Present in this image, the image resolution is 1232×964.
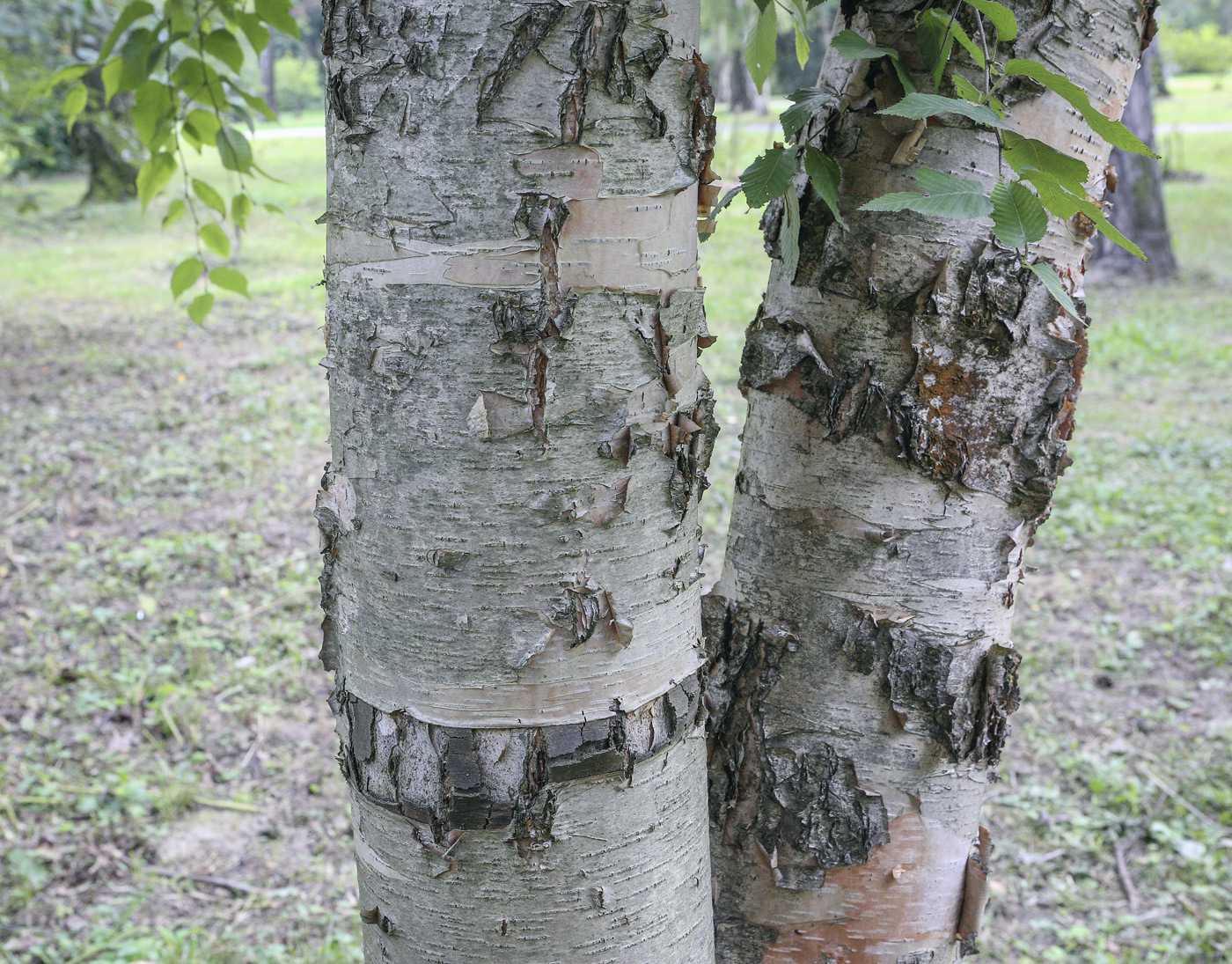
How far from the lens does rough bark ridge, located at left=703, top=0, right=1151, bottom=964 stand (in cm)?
107

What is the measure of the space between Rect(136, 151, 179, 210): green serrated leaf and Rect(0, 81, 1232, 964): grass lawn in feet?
0.70

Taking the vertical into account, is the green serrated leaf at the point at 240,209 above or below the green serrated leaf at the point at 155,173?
below

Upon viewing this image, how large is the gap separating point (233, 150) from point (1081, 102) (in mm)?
1472

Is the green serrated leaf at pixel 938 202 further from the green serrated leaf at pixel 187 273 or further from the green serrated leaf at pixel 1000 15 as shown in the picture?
the green serrated leaf at pixel 187 273

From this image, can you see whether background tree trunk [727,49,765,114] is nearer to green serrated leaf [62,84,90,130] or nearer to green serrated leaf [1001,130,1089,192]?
green serrated leaf [62,84,90,130]

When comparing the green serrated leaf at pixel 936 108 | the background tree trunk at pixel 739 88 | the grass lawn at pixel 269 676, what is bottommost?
the grass lawn at pixel 269 676

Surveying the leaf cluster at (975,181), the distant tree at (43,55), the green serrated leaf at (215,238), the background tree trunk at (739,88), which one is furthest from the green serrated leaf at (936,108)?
the background tree trunk at (739,88)

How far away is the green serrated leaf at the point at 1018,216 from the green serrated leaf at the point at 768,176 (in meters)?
0.21

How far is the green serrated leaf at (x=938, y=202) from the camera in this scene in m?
0.74

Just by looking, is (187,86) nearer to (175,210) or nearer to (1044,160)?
(175,210)

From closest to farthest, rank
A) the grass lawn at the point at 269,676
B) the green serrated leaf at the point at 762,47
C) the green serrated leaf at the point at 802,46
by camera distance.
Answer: the green serrated leaf at the point at 762,47, the green serrated leaf at the point at 802,46, the grass lawn at the point at 269,676

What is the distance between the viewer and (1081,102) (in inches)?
29.5

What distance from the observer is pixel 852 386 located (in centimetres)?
111

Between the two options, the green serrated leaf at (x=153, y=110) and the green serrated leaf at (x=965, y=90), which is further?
the green serrated leaf at (x=153, y=110)
